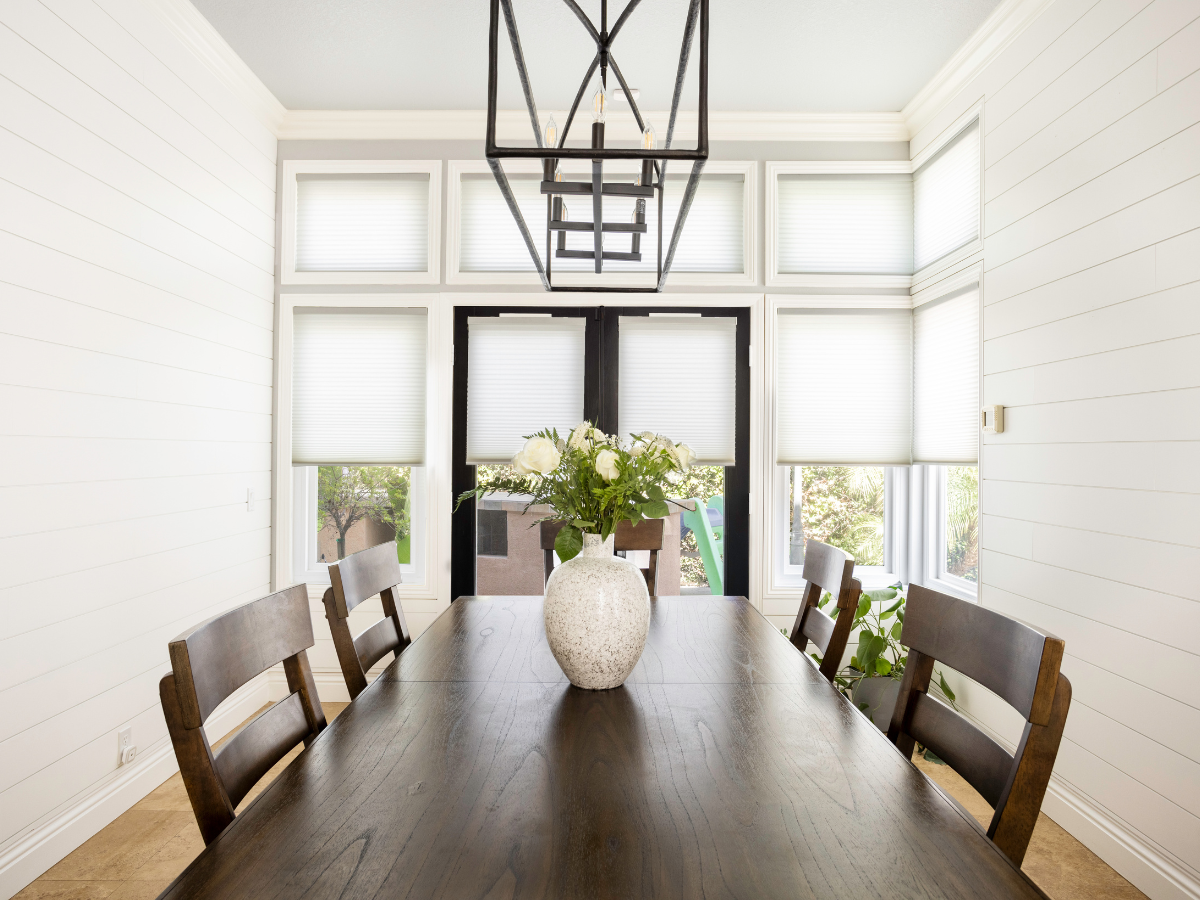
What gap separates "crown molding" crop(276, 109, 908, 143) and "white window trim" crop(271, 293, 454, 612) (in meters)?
0.81

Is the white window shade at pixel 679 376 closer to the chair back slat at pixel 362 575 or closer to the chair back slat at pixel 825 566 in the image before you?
the chair back slat at pixel 825 566

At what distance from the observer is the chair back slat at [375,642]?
1742mm

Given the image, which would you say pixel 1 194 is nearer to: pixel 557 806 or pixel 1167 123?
pixel 557 806

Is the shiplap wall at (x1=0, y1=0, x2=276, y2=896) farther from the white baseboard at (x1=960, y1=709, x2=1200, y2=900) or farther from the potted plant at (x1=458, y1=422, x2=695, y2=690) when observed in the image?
the white baseboard at (x1=960, y1=709, x2=1200, y2=900)

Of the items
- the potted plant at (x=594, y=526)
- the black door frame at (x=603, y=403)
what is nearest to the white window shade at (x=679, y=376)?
the black door frame at (x=603, y=403)

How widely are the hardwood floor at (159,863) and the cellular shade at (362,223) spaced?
2.49 m

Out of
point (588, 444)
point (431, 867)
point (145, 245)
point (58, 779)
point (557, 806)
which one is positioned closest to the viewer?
point (431, 867)

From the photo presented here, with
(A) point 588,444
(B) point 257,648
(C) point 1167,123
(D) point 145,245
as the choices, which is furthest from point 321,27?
(C) point 1167,123

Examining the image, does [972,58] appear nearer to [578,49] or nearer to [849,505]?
[578,49]

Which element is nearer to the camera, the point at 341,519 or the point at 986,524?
the point at 986,524

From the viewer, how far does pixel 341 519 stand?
3.72 m

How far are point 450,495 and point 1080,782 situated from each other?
2.75m

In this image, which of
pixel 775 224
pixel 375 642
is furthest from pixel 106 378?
pixel 775 224

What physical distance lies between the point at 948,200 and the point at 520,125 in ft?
6.77
